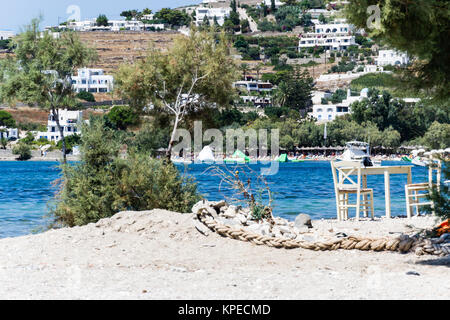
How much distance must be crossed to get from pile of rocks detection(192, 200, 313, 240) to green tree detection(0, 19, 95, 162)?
618cm

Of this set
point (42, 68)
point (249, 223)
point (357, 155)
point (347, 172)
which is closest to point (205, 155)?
point (357, 155)

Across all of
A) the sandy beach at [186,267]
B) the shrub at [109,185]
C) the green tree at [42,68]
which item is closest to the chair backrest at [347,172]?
the sandy beach at [186,267]

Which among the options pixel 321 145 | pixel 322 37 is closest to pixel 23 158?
pixel 321 145

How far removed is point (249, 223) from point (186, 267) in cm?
177

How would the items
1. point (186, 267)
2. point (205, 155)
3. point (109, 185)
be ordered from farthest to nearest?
point (205, 155) → point (109, 185) → point (186, 267)

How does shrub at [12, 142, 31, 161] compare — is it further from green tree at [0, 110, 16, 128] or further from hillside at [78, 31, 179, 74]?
hillside at [78, 31, 179, 74]

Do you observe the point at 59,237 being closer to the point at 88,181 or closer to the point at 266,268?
the point at 88,181

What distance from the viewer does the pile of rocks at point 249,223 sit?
7.83 meters

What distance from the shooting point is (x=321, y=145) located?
9106cm

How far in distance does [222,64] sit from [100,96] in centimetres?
11818

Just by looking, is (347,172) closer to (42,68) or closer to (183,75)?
(183,75)

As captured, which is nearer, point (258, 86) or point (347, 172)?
point (347, 172)

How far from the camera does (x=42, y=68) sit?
13969 millimetres

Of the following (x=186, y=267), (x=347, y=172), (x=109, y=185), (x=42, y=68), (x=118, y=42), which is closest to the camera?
(x=186, y=267)
